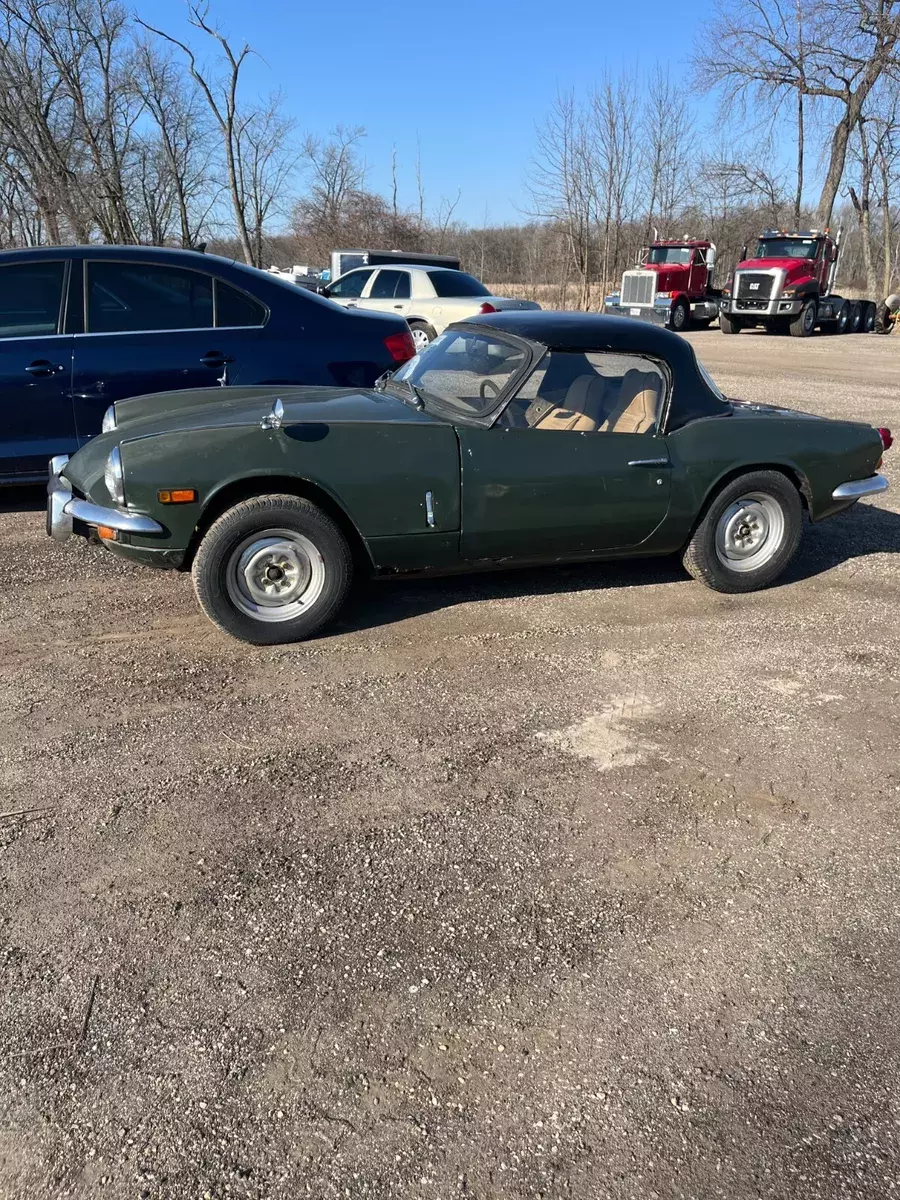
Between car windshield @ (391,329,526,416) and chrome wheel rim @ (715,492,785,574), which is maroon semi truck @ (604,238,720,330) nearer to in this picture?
chrome wheel rim @ (715,492,785,574)

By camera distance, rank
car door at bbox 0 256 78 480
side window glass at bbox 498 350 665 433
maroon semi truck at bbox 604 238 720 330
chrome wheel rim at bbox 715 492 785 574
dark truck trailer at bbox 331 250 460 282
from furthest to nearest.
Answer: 1. maroon semi truck at bbox 604 238 720 330
2. dark truck trailer at bbox 331 250 460 282
3. car door at bbox 0 256 78 480
4. chrome wheel rim at bbox 715 492 785 574
5. side window glass at bbox 498 350 665 433

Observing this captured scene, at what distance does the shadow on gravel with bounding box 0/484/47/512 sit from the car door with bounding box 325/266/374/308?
9330 millimetres

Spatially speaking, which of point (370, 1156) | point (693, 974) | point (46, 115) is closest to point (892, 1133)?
point (693, 974)

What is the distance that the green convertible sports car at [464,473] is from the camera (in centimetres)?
389

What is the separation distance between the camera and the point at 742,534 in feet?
16.3

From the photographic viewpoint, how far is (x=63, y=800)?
2.95 metres

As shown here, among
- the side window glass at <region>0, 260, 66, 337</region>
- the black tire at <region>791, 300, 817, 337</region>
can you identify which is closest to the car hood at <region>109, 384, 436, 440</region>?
the side window glass at <region>0, 260, 66, 337</region>

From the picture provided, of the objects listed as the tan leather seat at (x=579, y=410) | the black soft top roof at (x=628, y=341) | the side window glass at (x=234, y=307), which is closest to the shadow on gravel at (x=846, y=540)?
the black soft top roof at (x=628, y=341)

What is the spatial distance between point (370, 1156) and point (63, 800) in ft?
5.54

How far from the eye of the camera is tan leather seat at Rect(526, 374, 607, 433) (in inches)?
171

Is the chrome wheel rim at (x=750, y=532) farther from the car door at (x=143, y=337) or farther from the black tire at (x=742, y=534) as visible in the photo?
the car door at (x=143, y=337)

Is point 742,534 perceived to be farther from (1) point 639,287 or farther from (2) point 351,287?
(1) point 639,287

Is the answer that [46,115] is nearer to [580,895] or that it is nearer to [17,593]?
[17,593]

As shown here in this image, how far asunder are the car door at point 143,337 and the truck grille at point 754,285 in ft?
75.9
